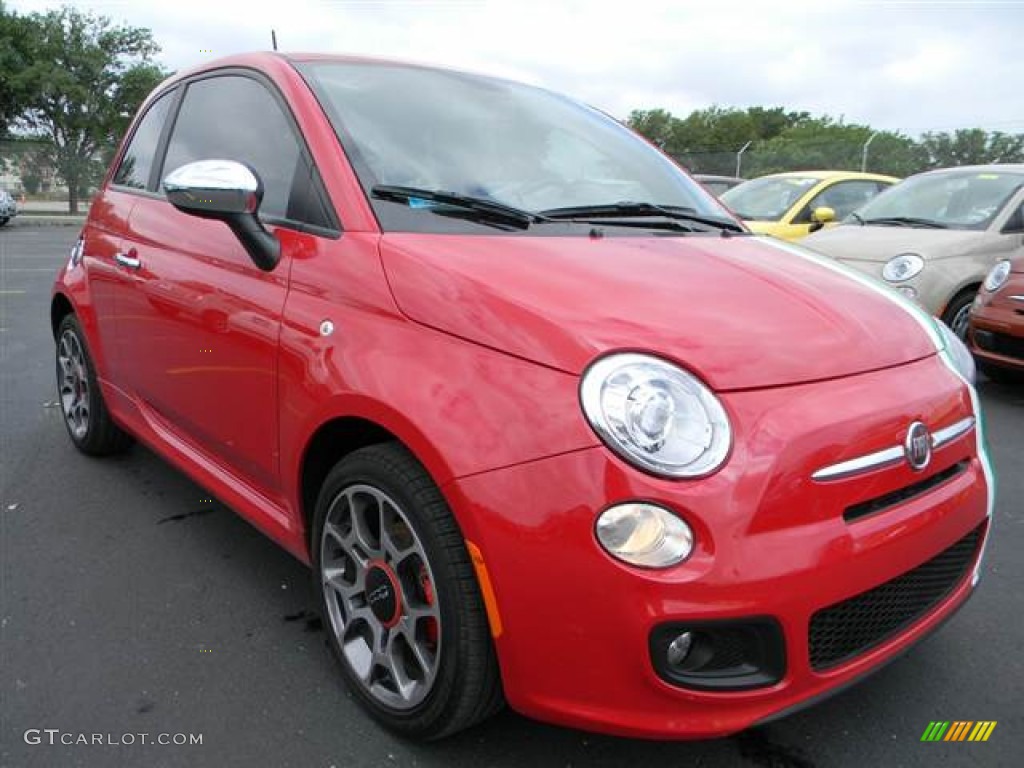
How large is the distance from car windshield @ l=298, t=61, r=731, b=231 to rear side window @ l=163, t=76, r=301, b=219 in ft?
0.54

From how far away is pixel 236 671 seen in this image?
2.18 metres

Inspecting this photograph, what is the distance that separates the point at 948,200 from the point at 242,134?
5699mm

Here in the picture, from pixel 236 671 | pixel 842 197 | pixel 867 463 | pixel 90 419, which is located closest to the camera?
pixel 867 463

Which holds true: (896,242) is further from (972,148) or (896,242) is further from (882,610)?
(972,148)

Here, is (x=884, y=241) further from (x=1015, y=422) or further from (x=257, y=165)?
(x=257, y=165)

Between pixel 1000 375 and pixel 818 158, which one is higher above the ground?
pixel 818 158

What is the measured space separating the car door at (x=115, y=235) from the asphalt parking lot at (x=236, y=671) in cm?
62

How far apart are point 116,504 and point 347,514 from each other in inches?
68.5

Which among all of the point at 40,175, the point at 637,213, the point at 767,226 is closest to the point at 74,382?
the point at 637,213

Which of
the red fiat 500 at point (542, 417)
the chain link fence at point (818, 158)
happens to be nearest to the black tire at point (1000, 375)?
the red fiat 500 at point (542, 417)

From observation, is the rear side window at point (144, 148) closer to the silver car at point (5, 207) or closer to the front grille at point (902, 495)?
the front grille at point (902, 495)

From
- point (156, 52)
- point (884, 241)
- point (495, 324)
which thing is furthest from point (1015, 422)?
point (156, 52)

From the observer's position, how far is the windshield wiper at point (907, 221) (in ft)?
19.5

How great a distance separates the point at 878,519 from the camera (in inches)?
62.5
